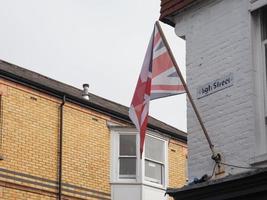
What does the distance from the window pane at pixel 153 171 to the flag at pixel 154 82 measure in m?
12.4

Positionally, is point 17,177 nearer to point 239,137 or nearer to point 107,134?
point 107,134

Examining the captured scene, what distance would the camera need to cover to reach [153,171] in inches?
923

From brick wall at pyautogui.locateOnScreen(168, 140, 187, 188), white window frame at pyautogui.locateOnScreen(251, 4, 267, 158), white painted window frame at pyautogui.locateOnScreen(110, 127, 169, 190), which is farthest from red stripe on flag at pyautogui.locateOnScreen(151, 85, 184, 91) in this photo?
brick wall at pyautogui.locateOnScreen(168, 140, 187, 188)

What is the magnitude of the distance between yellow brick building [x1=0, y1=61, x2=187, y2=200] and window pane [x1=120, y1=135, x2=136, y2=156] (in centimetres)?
3

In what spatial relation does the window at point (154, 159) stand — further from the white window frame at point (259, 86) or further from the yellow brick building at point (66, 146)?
the white window frame at point (259, 86)

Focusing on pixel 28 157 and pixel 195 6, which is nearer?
pixel 195 6

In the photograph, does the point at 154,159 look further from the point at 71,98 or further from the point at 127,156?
the point at 71,98

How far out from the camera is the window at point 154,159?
23.2 metres

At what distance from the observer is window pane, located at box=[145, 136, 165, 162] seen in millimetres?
23328

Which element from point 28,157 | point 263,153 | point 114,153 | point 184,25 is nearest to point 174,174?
point 114,153

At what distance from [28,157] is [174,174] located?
657 cm

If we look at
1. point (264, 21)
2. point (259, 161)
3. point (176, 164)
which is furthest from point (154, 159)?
point (259, 161)

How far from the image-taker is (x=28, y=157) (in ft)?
65.2

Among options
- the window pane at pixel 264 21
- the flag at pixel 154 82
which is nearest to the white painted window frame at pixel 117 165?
the flag at pixel 154 82
